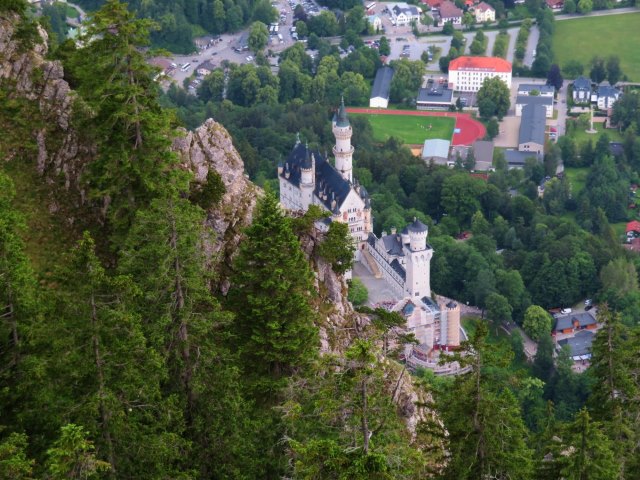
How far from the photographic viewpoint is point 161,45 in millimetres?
176750

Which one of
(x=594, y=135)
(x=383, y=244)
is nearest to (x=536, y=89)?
(x=594, y=135)

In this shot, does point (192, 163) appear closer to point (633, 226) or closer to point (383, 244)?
point (383, 244)

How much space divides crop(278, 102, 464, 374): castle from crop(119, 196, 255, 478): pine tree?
4805 cm

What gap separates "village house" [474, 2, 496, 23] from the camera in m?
186

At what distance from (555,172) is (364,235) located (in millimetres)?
54046

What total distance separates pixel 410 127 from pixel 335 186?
64.8 meters

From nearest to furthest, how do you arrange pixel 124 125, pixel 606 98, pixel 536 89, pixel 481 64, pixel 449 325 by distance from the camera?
pixel 124 125 < pixel 449 325 < pixel 606 98 < pixel 536 89 < pixel 481 64

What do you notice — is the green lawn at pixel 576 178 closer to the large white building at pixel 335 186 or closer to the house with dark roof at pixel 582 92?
the house with dark roof at pixel 582 92

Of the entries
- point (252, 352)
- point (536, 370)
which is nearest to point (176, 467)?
point (252, 352)

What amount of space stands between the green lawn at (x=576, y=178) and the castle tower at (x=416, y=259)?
5083 cm

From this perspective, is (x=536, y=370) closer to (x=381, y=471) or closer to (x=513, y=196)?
(x=513, y=196)

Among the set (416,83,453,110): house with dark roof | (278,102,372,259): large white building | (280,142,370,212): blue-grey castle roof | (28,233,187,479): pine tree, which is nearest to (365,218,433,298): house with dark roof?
(278,102,372,259): large white building

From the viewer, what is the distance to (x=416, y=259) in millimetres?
86000

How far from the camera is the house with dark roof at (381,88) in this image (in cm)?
15975
